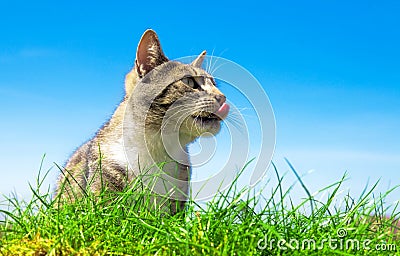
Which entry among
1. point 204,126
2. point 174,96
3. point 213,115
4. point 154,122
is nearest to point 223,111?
point 213,115

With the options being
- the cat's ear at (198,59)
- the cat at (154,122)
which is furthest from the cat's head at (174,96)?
the cat's ear at (198,59)

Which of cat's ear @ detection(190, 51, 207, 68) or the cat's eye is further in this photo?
cat's ear @ detection(190, 51, 207, 68)

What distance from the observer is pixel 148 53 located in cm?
403

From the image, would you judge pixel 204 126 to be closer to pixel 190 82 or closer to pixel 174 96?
pixel 174 96

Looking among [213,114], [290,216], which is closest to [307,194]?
[290,216]

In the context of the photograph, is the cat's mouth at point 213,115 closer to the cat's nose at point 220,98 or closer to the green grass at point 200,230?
the cat's nose at point 220,98

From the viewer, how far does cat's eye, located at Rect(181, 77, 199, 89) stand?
429 centimetres

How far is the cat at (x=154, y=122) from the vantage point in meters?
3.94

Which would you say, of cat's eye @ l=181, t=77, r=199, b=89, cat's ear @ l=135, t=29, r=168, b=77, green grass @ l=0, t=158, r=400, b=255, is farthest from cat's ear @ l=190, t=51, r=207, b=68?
green grass @ l=0, t=158, r=400, b=255

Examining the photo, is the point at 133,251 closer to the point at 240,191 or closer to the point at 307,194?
the point at 240,191

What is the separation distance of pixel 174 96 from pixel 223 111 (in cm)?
46

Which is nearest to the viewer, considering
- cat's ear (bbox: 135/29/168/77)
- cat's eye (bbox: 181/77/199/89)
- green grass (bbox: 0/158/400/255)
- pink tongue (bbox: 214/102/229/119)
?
green grass (bbox: 0/158/400/255)

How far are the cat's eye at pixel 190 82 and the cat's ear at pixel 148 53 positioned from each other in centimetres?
29
